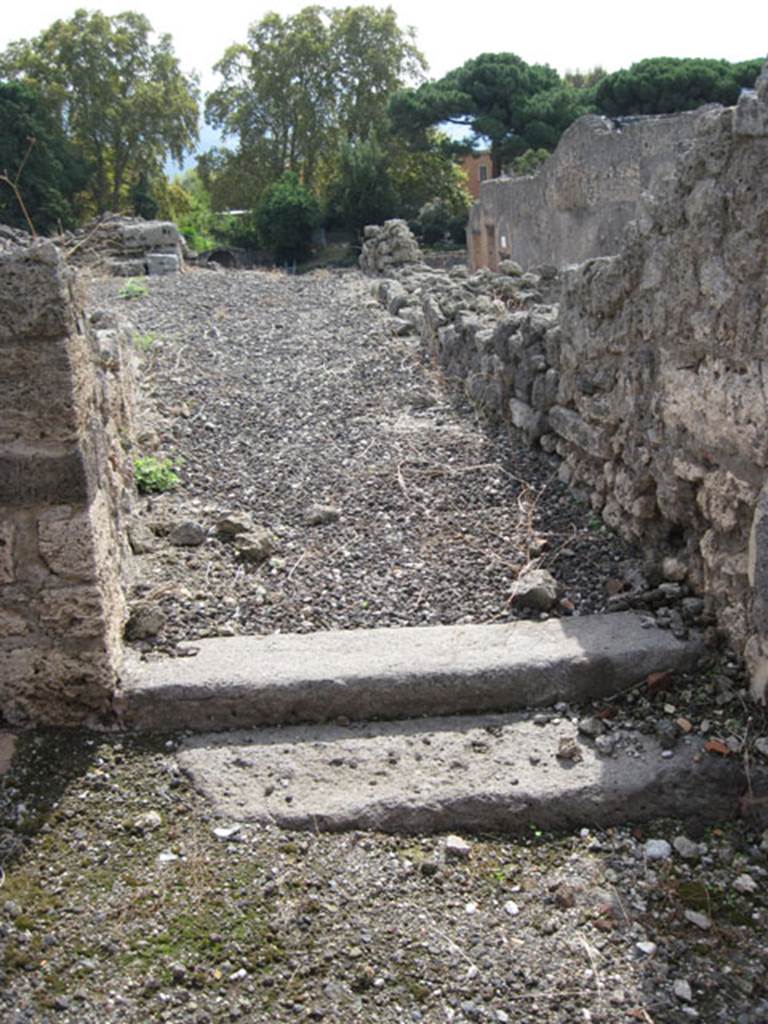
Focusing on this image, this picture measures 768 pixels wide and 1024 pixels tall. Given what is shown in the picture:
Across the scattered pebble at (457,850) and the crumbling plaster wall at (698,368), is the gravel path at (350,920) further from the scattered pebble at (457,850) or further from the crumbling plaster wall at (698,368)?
the crumbling plaster wall at (698,368)

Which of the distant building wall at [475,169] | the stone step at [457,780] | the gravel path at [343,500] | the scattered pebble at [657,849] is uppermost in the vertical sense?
the distant building wall at [475,169]

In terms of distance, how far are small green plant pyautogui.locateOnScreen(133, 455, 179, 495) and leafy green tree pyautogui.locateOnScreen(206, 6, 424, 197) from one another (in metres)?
37.2

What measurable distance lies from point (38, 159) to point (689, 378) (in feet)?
99.4

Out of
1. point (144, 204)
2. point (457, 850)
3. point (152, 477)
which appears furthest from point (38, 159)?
point (457, 850)

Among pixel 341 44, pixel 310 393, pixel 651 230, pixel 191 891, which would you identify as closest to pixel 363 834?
pixel 191 891

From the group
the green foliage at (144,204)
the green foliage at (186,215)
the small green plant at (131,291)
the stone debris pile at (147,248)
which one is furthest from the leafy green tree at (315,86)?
the small green plant at (131,291)

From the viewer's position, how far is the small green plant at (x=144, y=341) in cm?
748

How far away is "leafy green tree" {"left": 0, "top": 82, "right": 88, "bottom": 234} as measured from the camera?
28.0 m

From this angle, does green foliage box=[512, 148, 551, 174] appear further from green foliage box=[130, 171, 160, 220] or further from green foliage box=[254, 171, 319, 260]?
green foliage box=[130, 171, 160, 220]

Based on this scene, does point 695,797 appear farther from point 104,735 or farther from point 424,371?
point 424,371

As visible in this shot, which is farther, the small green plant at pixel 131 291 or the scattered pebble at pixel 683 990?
the small green plant at pixel 131 291

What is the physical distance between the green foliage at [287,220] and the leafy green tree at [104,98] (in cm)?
1005

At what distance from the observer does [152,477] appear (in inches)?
182

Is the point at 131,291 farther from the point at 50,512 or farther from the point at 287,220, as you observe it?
the point at 287,220
